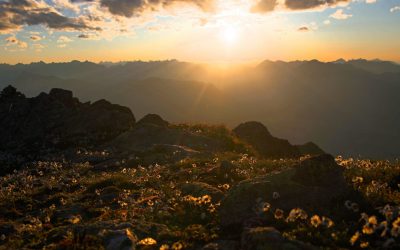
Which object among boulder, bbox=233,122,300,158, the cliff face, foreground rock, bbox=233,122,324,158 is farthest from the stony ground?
the cliff face

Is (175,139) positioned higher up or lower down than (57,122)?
higher up

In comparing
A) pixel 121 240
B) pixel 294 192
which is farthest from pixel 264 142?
pixel 121 240

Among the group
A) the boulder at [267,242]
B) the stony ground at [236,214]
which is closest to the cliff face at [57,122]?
the stony ground at [236,214]

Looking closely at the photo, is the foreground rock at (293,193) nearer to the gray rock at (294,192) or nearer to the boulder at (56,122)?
the gray rock at (294,192)

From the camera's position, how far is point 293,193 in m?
12.5

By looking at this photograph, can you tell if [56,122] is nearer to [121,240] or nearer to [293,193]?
[121,240]

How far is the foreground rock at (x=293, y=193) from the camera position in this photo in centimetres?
1198

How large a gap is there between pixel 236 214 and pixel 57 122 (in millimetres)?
54565

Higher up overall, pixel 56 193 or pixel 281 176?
pixel 281 176

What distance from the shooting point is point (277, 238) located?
903 centimetres

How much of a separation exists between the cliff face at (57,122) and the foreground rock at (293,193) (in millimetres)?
40053

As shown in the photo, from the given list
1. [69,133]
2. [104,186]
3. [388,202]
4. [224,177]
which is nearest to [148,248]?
[388,202]

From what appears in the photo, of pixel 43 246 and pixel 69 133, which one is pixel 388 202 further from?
pixel 69 133

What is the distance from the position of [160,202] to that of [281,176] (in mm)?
4949
